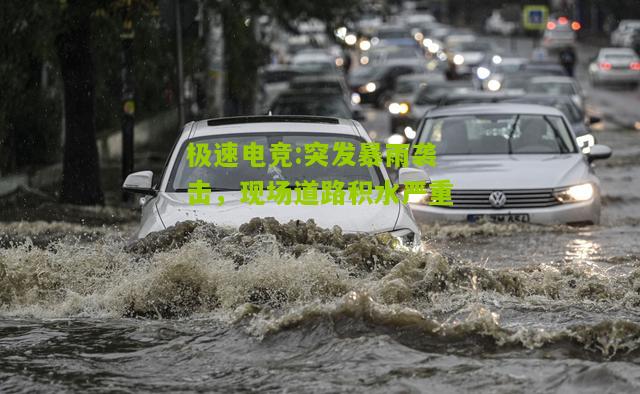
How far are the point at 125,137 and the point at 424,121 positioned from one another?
16.7 ft

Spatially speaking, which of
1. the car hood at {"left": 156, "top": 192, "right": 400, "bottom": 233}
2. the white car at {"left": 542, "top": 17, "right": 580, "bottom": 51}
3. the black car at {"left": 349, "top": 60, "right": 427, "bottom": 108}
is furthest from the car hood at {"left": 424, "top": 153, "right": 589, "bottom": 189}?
the white car at {"left": 542, "top": 17, "right": 580, "bottom": 51}

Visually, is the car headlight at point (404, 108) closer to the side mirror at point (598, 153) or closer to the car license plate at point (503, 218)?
the side mirror at point (598, 153)

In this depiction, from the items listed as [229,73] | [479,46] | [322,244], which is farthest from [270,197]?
[479,46]

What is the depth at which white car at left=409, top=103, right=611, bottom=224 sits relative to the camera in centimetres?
1493

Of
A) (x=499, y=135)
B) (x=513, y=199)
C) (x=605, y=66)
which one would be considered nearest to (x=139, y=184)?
(x=513, y=199)

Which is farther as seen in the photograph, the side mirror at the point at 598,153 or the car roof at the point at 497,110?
the car roof at the point at 497,110

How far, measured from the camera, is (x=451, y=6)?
13412 cm

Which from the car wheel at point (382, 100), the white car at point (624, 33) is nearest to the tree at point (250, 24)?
the car wheel at point (382, 100)

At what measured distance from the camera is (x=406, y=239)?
1020 cm

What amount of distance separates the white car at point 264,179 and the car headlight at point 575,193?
363 centimetres

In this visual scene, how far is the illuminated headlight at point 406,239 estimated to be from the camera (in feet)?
33.1

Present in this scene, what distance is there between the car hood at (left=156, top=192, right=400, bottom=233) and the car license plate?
14.9 feet

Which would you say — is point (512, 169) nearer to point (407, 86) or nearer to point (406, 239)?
point (406, 239)

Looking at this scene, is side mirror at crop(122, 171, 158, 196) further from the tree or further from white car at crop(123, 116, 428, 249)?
the tree
